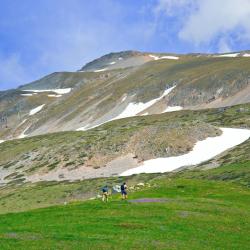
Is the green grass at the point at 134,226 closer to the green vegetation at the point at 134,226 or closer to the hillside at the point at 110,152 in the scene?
the green vegetation at the point at 134,226

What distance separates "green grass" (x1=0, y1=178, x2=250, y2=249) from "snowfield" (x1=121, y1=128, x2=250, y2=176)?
69.1 metres

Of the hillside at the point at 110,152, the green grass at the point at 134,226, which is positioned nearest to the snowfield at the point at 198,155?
the hillside at the point at 110,152

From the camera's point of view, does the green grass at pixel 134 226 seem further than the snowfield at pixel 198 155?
No

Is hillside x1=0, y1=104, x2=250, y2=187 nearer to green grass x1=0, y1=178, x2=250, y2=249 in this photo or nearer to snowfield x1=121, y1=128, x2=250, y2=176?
snowfield x1=121, y1=128, x2=250, y2=176

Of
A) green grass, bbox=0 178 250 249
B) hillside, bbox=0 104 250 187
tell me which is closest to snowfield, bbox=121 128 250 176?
hillside, bbox=0 104 250 187

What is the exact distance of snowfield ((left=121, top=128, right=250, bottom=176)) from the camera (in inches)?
5074

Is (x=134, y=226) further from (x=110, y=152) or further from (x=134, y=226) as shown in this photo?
(x=110, y=152)

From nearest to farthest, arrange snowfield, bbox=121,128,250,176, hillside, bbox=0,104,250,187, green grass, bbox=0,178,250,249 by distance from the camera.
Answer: green grass, bbox=0,178,250,249 < snowfield, bbox=121,128,250,176 < hillside, bbox=0,104,250,187

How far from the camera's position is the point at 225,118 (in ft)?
576

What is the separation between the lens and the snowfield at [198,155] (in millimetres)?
128875

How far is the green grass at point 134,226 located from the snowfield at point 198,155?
227ft

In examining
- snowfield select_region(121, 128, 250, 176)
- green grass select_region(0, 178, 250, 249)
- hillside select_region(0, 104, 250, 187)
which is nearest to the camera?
green grass select_region(0, 178, 250, 249)

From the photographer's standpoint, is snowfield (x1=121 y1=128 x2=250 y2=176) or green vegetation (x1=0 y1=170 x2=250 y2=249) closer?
green vegetation (x1=0 y1=170 x2=250 y2=249)

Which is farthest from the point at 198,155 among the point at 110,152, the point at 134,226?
the point at 134,226
